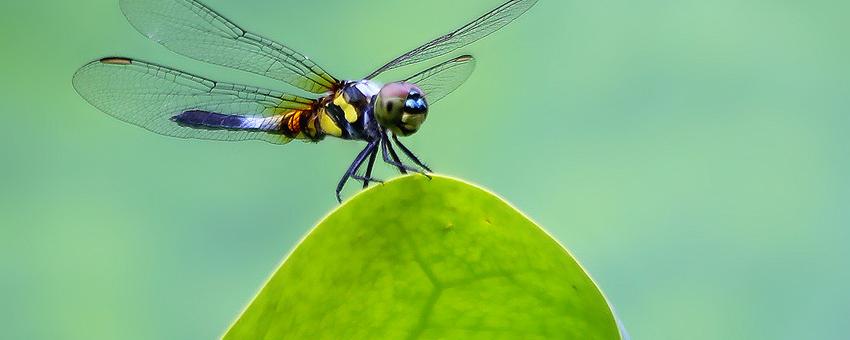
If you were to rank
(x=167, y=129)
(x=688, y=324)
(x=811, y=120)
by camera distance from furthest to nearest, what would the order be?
(x=811, y=120) < (x=688, y=324) < (x=167, y=129)

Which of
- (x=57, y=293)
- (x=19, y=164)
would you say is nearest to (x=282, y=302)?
(x=57, y=293)

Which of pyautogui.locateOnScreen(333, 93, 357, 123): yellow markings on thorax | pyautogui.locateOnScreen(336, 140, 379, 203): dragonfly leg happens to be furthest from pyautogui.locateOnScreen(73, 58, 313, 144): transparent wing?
pyautogui.locateOnScreen(336, 140, 379, 203): dragonfly leg

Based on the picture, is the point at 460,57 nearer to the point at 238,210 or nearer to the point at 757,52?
the point at 238,210

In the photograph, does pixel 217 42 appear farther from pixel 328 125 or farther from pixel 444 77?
pixel 444 77

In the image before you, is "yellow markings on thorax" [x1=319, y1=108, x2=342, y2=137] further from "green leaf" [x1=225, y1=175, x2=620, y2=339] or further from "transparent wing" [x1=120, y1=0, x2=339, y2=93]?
"green leaf" [x1=225, y1=175, x2=620, y2=339]

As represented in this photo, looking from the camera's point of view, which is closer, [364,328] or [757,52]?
[364,328]

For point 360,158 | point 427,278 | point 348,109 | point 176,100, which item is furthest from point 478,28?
point 427,278

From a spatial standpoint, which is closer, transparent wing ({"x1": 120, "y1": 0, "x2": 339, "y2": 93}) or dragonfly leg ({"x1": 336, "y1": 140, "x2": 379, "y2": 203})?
dragonfly leg ({"x1": 336, "y1": 140, "x2": 379, "y2": 203})

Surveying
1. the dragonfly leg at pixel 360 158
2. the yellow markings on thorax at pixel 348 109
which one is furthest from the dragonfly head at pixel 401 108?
the yellow markings on thorax at pixel 348 109
